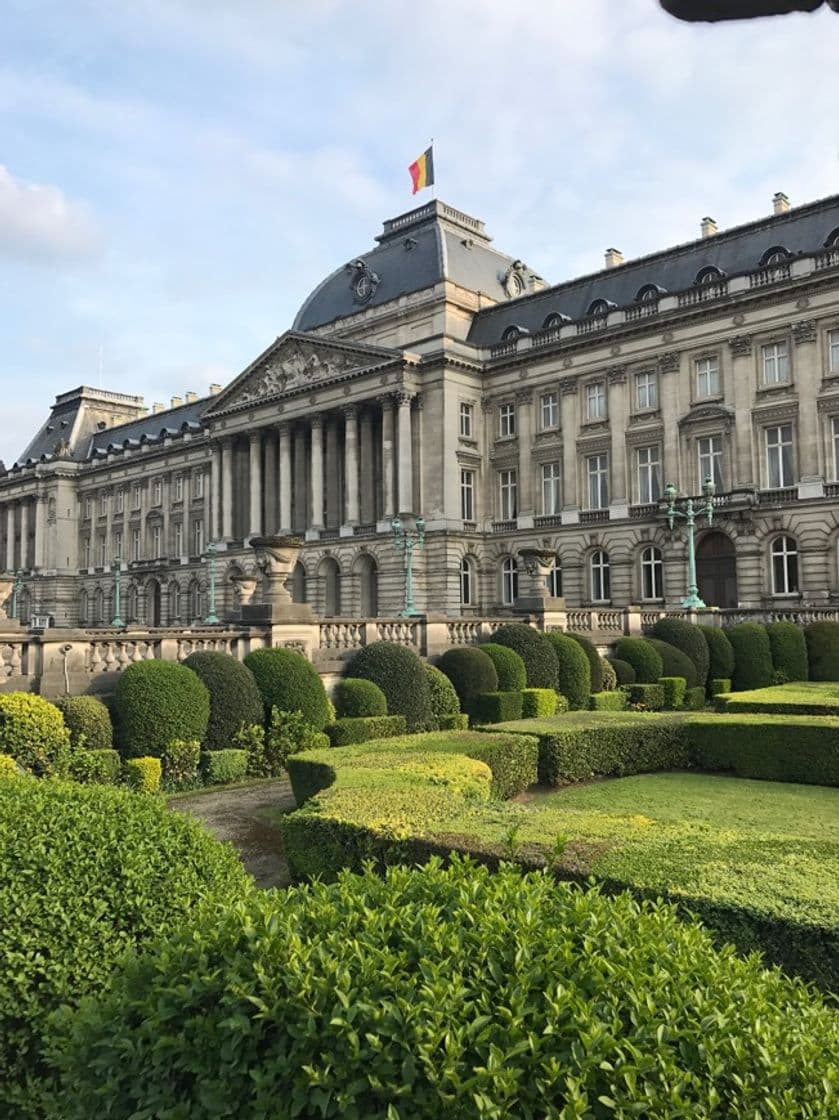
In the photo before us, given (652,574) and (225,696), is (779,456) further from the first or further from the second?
(225,696)

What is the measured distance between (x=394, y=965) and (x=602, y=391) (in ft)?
152

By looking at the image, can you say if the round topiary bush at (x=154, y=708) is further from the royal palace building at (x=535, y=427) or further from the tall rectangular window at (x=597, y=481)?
the tall rectangular window at (x=597, y=481)

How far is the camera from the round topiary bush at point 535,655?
82.3 feet

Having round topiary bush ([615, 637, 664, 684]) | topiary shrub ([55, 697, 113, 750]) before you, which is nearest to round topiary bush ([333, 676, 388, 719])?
topiary shrub ([55, 697, 113, 750])

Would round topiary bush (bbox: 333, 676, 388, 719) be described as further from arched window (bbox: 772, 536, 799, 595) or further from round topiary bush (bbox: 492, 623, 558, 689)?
arched window (bbox: 772, 536, 799, 595)

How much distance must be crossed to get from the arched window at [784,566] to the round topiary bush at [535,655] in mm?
19044

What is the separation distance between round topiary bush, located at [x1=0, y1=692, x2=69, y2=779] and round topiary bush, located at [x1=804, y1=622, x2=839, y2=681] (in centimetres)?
2486

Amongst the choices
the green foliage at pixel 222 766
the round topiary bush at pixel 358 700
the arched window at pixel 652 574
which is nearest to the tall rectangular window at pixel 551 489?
the arched window at pixel 652 574

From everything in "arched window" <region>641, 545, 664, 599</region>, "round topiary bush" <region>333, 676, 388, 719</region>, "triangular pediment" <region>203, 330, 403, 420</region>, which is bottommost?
"round topiary bush" <region>333, 676, 388, 719</region>

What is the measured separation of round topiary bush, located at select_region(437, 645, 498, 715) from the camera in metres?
23.4

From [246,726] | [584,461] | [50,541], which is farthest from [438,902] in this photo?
[50,541]

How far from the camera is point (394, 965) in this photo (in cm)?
331

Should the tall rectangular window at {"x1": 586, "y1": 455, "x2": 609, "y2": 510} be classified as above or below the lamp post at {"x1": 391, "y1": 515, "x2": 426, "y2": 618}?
above

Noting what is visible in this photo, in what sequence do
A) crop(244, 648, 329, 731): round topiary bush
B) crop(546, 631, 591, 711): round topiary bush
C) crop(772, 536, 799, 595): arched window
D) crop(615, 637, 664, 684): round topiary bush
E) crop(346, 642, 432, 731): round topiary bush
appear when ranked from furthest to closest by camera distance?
crop(772, 536, 799, 595): arched window
crop(615, 637, 664, 684): round topiary bush
crop(546, 631, 591, 711): round topiary bush
crop(346, 642, 432, 731): round topiary bush
crop(244, 648, 329, 731): round topiary bush
